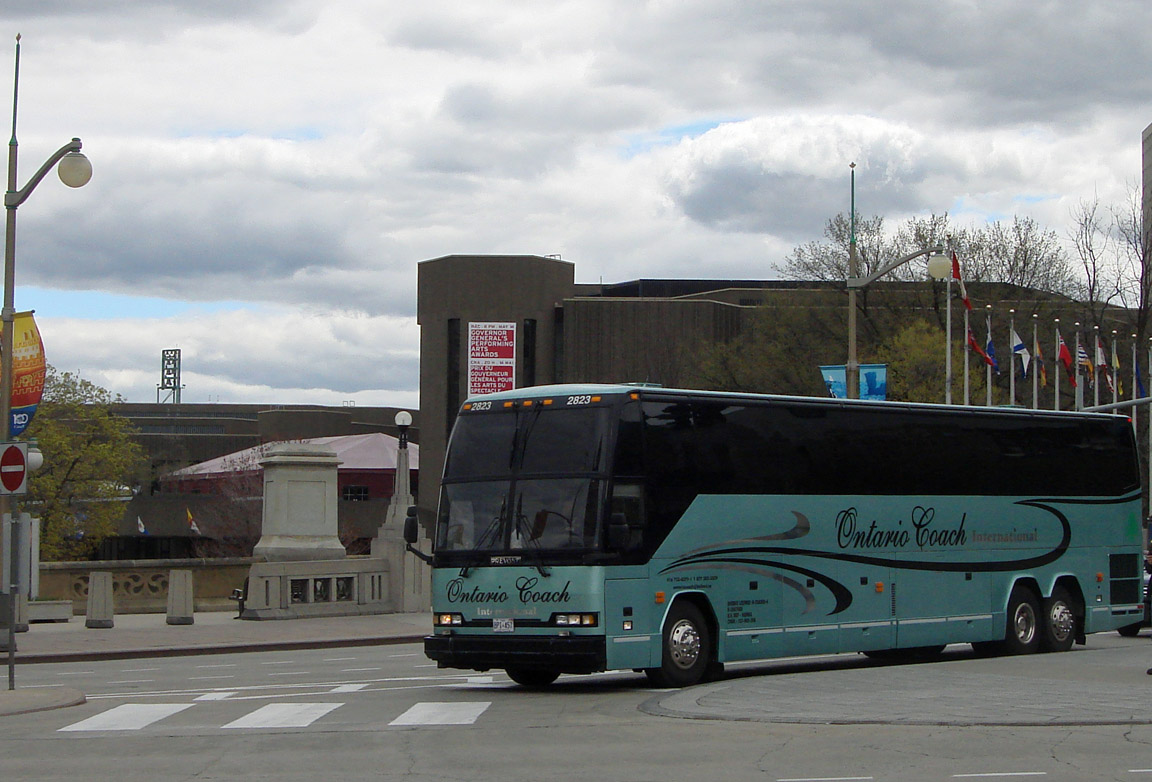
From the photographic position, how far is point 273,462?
33562 mm

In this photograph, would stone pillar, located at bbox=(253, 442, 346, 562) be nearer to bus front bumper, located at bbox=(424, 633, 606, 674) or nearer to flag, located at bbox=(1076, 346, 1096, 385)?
bus front bumper, located at bbox=(424, 633, 606, 674)

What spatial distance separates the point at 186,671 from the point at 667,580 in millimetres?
8744

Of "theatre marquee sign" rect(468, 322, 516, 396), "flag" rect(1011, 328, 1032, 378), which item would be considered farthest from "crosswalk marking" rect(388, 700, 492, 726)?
"theatre marquee sign" rect(468, 322, 516, 396)

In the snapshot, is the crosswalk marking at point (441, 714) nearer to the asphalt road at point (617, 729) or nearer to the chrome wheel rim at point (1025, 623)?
the asphalt road at point (617, 729)

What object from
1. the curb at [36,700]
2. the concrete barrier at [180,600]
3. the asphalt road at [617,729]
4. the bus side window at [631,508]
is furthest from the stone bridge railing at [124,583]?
the bus side window at [631,508]

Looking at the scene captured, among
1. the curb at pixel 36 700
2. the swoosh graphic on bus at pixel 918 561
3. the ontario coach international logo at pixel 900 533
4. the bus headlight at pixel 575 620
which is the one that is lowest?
the curb at pixel 36 700

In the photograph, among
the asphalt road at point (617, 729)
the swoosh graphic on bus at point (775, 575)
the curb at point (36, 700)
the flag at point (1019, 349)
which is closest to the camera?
the asphalt road at point (617, 729)

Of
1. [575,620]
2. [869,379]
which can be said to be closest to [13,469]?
[575,620]

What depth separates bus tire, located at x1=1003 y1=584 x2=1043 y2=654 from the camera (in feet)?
71.7

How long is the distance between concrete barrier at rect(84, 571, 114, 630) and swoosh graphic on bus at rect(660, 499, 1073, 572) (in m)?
16.3

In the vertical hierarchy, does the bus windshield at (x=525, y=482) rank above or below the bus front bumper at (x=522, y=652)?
above

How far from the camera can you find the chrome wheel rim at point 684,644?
56.1ft

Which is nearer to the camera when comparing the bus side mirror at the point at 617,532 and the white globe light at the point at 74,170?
the bus side mirror at the point at 617,532

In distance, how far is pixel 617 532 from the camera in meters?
16.4
